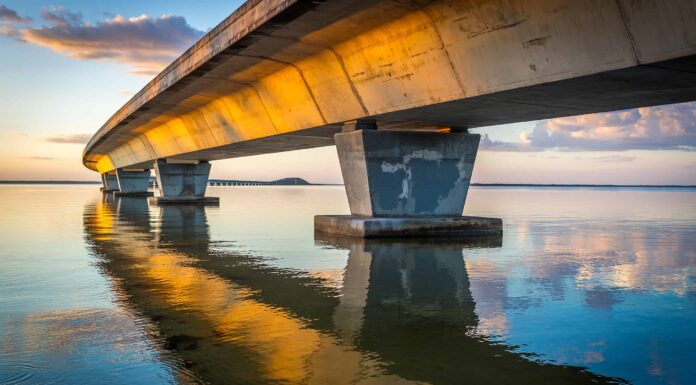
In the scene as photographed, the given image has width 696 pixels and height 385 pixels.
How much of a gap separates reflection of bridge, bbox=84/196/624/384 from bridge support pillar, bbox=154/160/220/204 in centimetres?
3272

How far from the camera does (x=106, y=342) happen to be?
673cm

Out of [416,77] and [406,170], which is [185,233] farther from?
[416,77]

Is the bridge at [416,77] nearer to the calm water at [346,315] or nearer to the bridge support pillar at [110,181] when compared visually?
the calm water at [346,315]

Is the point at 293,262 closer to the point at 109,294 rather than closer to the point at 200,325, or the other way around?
the point at 109,294

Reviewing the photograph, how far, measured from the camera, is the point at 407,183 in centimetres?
1978

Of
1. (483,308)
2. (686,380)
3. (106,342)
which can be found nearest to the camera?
(686,380)

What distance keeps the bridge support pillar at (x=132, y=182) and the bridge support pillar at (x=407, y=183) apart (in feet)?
194

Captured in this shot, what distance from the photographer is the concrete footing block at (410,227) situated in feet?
61.8

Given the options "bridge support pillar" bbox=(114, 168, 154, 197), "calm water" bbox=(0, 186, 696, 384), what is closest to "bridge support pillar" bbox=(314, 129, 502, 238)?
"calm water" bbox=(0, 186, 696, 384)

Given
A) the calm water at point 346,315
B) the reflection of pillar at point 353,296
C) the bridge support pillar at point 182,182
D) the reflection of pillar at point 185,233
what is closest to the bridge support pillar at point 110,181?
the bridge support pillar at point 182,182

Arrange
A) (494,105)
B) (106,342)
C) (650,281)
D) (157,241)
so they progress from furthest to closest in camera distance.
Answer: (157,241) → (494,105) → (650,281) → (106,342)

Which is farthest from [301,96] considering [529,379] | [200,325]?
[529,379]

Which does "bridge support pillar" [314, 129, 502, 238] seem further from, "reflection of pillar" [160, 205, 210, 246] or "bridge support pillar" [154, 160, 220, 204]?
"bridge support pillar" [154, 160, 220, 204]

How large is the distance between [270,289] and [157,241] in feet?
30.8
